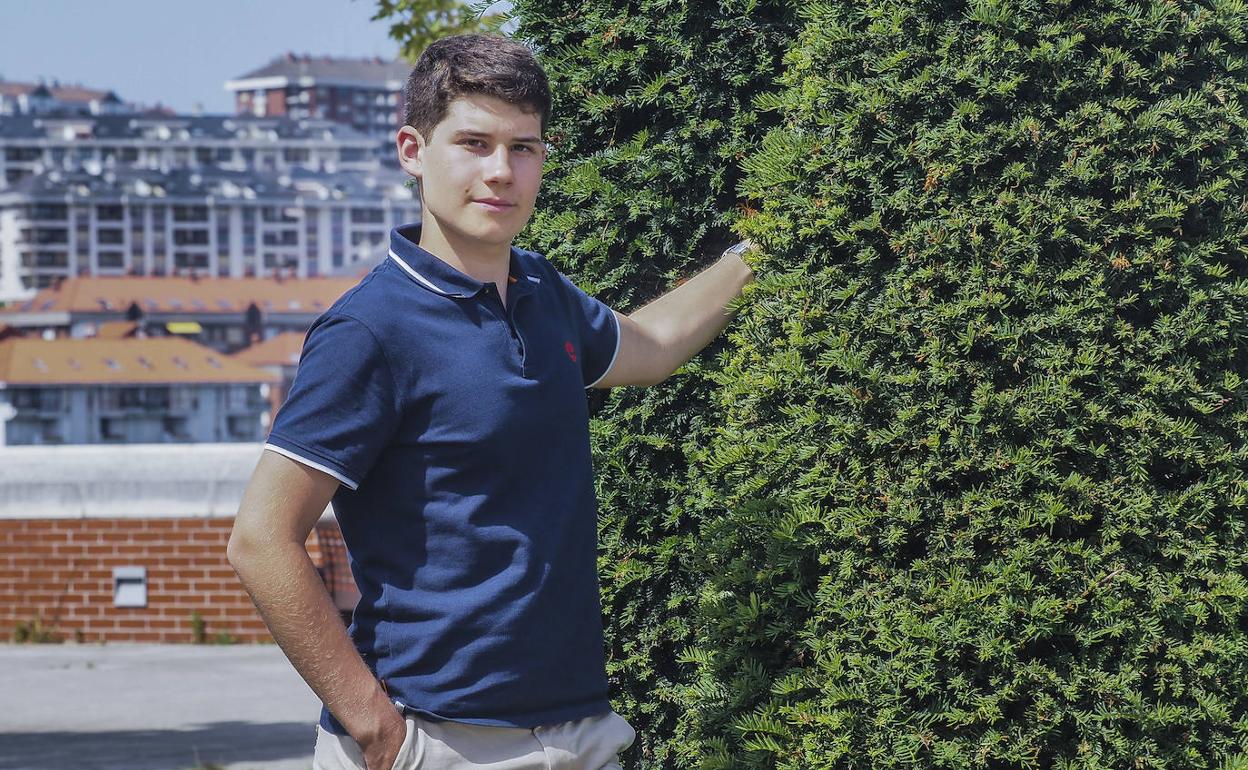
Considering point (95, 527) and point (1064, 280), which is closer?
point (1064, 280)

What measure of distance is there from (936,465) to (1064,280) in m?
0.43

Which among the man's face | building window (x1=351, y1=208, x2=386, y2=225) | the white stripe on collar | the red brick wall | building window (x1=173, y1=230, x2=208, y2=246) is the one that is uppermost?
the man's face

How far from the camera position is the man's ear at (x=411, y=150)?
9.23 ft

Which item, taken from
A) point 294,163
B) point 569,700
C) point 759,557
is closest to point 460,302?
point 569,700

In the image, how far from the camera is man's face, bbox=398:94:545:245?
2725 mm

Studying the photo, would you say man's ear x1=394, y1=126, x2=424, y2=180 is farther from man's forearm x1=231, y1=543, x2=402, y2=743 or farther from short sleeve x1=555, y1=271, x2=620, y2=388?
man's forearm x1=231, y1=543, x2=402, y2=743

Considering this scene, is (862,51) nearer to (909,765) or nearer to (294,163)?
(909,765)

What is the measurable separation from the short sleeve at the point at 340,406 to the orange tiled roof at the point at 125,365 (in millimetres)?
121651

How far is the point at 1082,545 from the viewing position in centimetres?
293

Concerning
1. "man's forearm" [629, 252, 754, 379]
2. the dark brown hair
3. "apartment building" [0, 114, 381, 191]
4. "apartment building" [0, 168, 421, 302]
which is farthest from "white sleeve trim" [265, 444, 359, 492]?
"apartment building" [0, 114, 381, 191]

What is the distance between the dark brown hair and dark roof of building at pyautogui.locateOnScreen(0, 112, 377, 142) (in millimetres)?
196787

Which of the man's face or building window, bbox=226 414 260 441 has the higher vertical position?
the man's face

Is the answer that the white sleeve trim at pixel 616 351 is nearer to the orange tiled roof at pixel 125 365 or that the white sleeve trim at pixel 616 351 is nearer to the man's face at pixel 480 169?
the man's face at pixel 480 169

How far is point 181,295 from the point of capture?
145m
